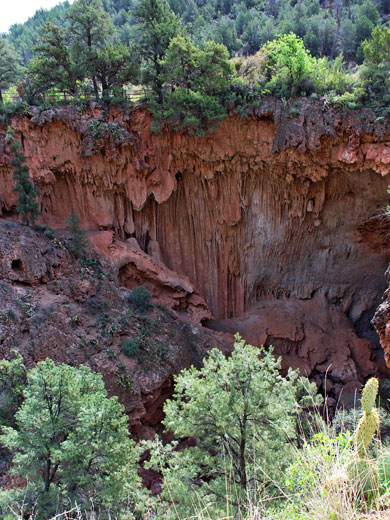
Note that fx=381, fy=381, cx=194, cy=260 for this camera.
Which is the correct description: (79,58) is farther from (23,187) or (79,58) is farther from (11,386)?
(11,386)

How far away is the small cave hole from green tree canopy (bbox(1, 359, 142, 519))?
20.8ft

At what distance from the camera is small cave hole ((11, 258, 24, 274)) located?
14.4m

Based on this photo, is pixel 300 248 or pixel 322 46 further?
pixel 322 46

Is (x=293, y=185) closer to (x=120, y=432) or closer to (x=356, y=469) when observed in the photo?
(x=120, y=432)

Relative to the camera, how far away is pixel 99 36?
1816 cm

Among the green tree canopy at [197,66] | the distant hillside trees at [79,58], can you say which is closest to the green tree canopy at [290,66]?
the green tree canopy at [197,66]

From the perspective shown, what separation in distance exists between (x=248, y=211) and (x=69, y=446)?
14.0 meters

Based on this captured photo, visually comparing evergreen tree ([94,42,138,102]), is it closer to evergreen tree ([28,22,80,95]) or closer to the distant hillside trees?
the distant hillside trees

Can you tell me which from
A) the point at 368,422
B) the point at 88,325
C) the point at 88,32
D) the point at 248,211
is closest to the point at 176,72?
the point at 88,32

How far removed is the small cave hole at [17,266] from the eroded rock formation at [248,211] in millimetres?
3705

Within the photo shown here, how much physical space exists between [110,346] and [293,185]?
11316mm

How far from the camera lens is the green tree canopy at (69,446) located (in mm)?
8445

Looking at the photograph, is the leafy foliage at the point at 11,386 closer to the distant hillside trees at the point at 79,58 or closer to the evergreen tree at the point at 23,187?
the evergreen tree at the point at 23,187

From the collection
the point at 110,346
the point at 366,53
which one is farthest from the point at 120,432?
the point at 366,53
